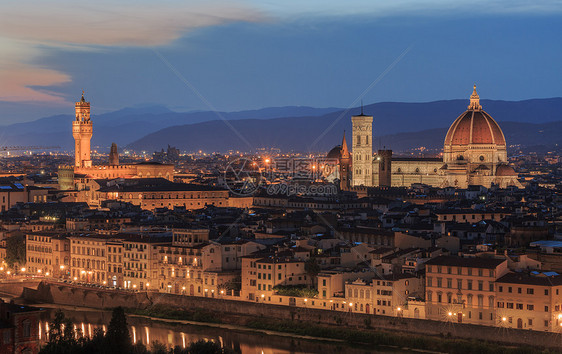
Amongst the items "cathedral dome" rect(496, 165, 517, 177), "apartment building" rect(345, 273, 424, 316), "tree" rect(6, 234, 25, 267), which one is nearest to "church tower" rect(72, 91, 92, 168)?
"cathedral dome" rect(496, 165, 517, 177)

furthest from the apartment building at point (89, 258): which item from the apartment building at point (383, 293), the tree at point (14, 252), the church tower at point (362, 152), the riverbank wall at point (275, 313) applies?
the church tower at point (362, 152)

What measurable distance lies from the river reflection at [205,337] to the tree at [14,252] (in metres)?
11.0

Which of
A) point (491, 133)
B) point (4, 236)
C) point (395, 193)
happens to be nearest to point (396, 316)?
point (4, 236)

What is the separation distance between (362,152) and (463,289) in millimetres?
67586

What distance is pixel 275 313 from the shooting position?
40469 millimetres

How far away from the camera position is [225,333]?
40125 millimetres

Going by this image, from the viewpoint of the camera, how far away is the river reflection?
123ft

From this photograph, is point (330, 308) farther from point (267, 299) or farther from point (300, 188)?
point (300, 188)

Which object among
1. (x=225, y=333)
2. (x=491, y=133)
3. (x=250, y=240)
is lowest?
(x=225, y=333)

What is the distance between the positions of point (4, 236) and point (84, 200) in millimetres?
23571

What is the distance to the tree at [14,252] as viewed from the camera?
2132 inches

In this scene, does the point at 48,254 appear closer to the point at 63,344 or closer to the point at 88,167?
the point at 63,344

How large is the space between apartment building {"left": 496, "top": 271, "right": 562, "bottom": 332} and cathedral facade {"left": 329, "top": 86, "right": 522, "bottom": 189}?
61368 millimetres
